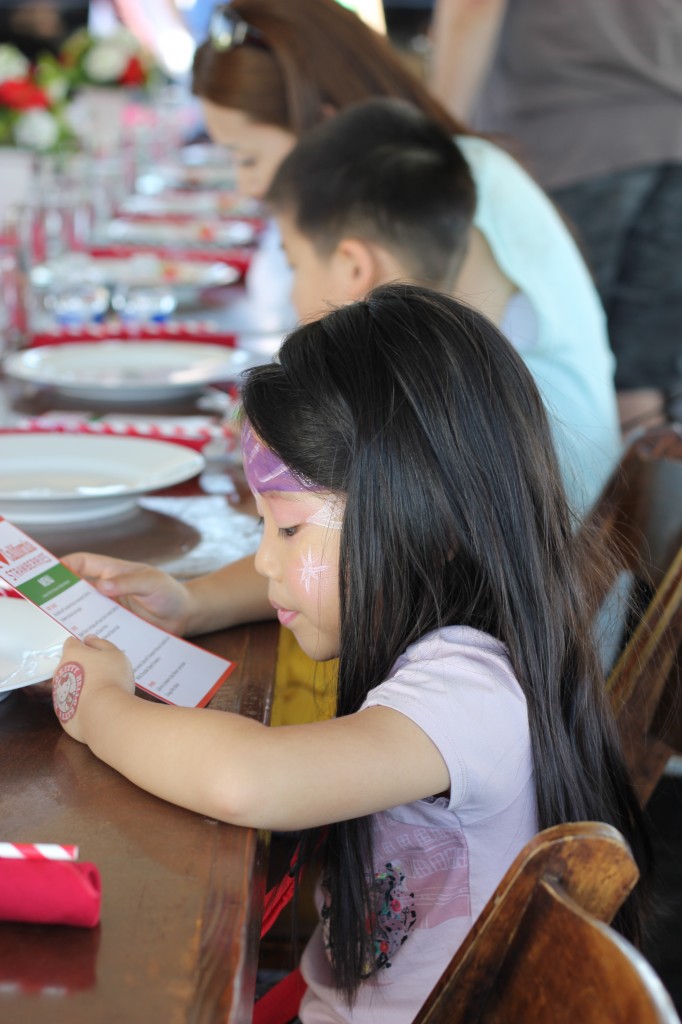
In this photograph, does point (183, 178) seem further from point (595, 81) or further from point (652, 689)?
point (652, 689)

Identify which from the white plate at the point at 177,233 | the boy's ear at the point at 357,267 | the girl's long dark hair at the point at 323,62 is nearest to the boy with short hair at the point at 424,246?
the boy's ear at the point at 357,267

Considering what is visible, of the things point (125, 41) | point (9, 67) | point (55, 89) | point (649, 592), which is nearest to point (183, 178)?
point (125, 41)

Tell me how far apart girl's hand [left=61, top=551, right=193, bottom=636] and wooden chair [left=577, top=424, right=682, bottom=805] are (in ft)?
1.16

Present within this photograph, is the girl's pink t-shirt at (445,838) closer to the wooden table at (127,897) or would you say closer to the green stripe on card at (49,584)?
the wooden table at (127,897)

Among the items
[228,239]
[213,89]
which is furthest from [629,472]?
[228,239]

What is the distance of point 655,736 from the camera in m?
1.13

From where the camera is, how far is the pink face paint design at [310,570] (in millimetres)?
890

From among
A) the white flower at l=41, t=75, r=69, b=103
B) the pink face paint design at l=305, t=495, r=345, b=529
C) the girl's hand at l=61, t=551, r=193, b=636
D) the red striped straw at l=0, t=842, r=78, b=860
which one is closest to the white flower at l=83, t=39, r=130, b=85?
the white flower at l=41, t=75, r=69, b=103

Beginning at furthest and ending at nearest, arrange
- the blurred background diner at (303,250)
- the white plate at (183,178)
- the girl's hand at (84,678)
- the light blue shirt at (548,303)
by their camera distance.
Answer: the white plate at (183,178), the light blue shirt at (548,303), the blurred background diner at (303,250), the girl's hand at (84,678)

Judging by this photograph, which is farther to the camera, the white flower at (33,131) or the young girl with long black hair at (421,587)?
the white flower at (33,131)

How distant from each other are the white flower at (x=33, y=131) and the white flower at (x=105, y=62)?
48.8 inches

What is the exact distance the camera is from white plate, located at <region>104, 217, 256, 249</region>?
290cm

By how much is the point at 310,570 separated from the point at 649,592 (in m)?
0.51

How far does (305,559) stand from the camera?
90cm
